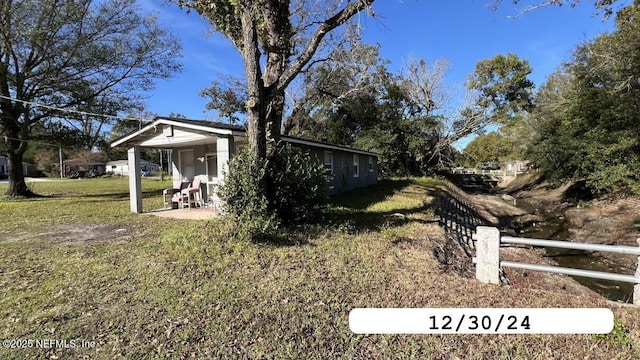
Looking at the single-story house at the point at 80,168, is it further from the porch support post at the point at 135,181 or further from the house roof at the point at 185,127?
the house roof at the point at 185,127

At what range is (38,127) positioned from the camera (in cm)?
1459

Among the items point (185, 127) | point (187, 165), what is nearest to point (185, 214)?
point (185, 127)

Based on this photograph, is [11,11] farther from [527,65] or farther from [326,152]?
[527,65]

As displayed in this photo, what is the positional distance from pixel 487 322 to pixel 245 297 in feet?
8.42

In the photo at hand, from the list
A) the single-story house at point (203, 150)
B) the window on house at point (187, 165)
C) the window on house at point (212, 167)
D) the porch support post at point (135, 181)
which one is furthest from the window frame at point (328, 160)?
the porch support post at point (135, 181)

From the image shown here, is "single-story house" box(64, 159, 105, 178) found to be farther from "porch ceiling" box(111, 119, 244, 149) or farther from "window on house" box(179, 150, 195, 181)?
"porch ceiling" box(111, 119, 244, 149)

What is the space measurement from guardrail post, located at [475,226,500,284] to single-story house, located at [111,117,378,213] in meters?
4.64

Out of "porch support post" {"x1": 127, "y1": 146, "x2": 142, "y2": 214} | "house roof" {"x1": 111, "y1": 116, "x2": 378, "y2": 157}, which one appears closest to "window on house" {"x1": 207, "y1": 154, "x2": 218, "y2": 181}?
"house roof" {"x1": 111, "y1": 116, "x2": 378, "y2": 157}

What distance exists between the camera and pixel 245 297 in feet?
11.8

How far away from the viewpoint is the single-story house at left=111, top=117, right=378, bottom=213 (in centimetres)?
794

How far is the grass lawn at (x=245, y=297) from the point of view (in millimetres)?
2705

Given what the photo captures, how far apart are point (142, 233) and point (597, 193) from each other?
62.8 ft

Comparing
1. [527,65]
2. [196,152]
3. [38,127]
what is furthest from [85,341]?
[527,65]

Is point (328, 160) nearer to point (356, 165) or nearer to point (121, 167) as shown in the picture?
point (356, 165)
